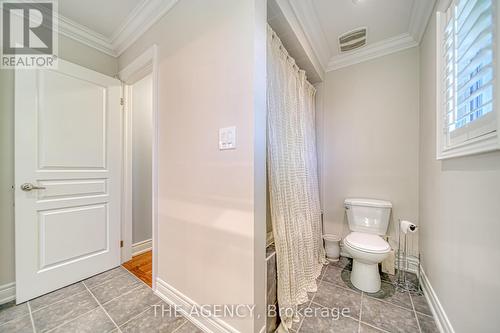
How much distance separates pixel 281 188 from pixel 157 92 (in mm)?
1287

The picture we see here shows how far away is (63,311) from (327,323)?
1.89m

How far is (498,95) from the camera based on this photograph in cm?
74

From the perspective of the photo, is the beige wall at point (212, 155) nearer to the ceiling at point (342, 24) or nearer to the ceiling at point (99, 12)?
the ceiling at point (99, 12)

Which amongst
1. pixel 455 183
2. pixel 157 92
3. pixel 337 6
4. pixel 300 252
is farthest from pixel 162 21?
pixel 455 183

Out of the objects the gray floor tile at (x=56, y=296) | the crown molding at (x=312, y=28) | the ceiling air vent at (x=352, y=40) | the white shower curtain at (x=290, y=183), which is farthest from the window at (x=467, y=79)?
the gray floor tile at (x=56, y=296)

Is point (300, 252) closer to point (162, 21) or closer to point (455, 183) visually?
point (455, 183)

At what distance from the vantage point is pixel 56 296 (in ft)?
4.99

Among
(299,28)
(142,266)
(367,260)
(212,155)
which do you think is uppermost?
(299,28)

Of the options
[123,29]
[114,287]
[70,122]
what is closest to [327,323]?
[114,287]

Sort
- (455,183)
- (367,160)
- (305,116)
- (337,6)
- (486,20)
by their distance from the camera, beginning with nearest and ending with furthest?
1. (486,20)
2. (455,183)
3. (337,6)
4. (305,116)
5. (367,160)

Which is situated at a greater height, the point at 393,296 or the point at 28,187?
the point at 28,187

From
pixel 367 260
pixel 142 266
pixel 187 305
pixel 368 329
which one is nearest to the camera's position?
pixel 368 329

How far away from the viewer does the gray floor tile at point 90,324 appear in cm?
120

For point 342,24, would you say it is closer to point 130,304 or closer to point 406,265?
point 406,265
